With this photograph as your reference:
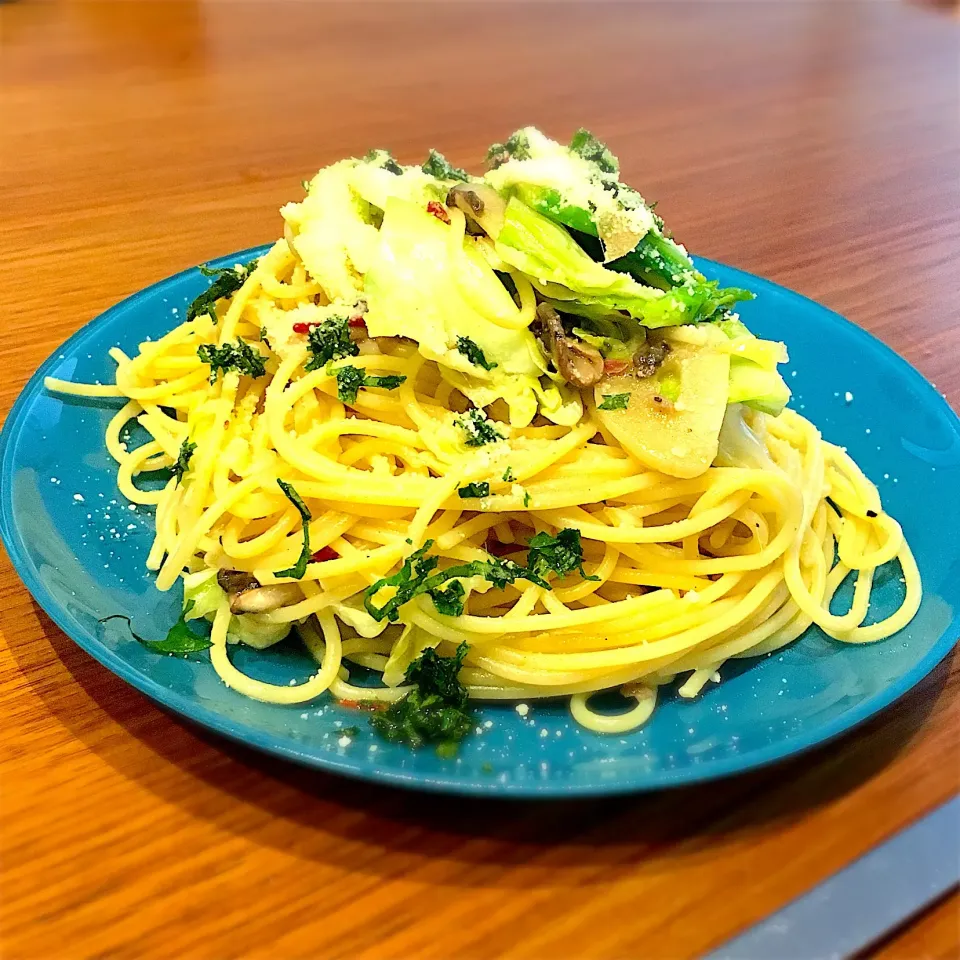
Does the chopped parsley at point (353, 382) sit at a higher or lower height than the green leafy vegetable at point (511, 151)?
lower

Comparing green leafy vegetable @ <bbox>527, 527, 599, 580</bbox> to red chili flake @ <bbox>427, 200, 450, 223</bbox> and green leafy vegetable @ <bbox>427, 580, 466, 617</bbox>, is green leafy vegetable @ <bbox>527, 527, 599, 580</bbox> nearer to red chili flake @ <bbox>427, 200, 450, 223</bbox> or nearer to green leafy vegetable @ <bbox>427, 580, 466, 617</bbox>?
green leafy vegetable @ <bbox>427, 580, 466, 617</bbox>

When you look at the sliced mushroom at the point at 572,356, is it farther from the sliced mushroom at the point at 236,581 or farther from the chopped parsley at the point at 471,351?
the sliced mushroom at the point at 236,581

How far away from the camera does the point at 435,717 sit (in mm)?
1241

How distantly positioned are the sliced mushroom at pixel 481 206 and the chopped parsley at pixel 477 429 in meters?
0.32

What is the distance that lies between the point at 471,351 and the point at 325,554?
16.0 inches

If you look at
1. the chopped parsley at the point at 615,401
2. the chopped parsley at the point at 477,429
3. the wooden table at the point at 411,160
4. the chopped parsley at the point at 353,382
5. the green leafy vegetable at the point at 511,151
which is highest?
the green leafy vegetable at the point at 511,151

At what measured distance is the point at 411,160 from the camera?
335cm

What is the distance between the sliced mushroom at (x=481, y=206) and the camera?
5.10ft

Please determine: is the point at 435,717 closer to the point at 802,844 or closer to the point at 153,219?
the point at 802,844

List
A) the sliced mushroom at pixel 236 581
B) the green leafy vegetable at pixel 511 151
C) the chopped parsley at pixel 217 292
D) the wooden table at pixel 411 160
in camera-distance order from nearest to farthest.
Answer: the wooden table at pixel 411 160 → the sliced mushroom at pixel 236 581 → the green leafy vegetable at pixel 511 151 → the chopped parsley at pixel 217 292

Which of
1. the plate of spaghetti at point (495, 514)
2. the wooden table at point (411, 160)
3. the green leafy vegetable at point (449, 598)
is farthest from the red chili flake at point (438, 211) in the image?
the wooden table at point (411, 160)

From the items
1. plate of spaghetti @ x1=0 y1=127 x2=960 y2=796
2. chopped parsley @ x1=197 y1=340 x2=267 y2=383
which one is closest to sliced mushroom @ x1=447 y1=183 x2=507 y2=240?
plate of spaghetti @ x1=0 y1=127 x2=960 y2=796

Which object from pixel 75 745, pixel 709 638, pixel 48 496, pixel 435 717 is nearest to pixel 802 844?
pixel 709 638

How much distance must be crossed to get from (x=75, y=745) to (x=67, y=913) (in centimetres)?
27
